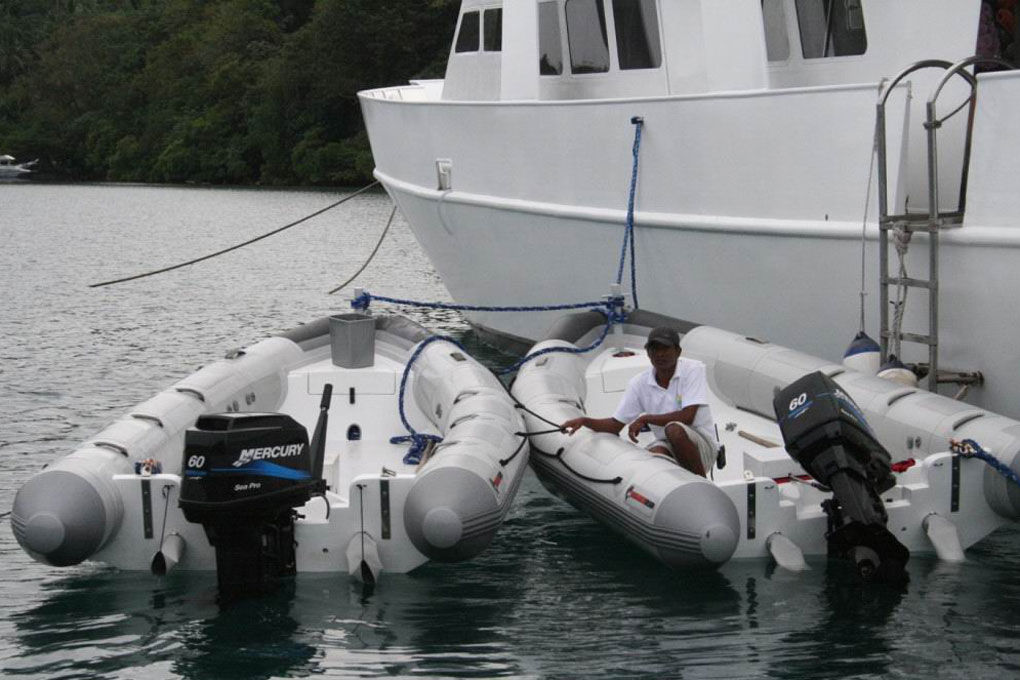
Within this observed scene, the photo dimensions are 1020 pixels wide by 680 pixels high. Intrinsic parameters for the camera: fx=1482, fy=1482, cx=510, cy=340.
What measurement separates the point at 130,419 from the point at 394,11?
1864 inches

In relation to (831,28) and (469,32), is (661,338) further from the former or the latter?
(469,32)

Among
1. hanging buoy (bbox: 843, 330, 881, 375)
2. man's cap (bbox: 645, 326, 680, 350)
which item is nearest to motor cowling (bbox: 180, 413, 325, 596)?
man's cap (bbox: 645, 326, 680, 350)

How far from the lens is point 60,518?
21.3ft

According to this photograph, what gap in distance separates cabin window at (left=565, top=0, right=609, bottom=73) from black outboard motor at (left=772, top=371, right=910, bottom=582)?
5.88 metres

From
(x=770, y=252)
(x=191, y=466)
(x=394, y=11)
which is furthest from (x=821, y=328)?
(x=394, y=11)

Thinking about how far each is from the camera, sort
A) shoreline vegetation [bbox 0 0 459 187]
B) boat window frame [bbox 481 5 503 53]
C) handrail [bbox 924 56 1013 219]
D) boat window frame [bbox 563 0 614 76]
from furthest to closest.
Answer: shoreline vegetation [bbox 0 0 459 187]
boat window frame [bbox 481 5 503 53]
boat window frame [bbox 563 0 614 76]
handrail [bbox 924 56 1013 219]

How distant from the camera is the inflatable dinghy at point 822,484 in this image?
673 centimetres

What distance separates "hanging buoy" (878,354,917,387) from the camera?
27.6 feet

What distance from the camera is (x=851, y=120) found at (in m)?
9.19

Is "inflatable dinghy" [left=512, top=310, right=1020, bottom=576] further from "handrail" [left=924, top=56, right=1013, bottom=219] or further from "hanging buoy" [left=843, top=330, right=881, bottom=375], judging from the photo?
"handrail" [left=924, top=56, right=1013, bottom=219]

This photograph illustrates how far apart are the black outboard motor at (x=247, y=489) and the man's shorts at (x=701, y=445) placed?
1.88 meters

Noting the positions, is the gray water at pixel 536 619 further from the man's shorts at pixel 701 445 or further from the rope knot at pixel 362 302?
the rope knot at pixel 362 302

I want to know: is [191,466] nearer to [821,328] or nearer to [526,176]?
[821,328]

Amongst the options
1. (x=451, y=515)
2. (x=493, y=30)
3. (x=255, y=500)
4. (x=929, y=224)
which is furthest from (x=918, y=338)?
(x=493, y=30)
